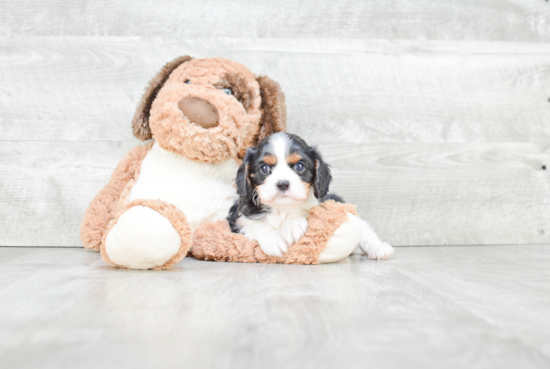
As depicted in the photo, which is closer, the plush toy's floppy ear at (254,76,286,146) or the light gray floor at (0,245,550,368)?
the light gray floor at (0,245,550,368)

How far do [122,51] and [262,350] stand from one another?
5.81 feet

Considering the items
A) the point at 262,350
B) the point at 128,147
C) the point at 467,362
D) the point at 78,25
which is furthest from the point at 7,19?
the point at 467,362

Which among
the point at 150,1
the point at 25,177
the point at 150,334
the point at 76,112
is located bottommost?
the point at 25,177

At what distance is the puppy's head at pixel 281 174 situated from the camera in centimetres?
147

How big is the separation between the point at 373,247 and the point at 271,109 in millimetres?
716

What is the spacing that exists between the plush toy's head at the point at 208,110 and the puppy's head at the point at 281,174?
0.15 m

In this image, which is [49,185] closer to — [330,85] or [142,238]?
[142,238]

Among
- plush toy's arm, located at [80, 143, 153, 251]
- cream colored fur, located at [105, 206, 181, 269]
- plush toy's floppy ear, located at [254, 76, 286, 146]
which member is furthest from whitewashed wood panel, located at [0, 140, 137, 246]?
cream colored fur, located at [105, 206, 181, 269]

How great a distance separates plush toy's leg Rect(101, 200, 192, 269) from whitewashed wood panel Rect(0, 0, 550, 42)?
3.65 ft

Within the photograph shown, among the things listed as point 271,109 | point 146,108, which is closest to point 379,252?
point 271,109

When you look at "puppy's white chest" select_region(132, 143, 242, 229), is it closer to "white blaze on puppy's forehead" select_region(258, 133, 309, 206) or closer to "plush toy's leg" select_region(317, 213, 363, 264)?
"white blaze on puppy's forehead" select_region(258, 133, 309, 206)

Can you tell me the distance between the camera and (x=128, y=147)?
2068 mm

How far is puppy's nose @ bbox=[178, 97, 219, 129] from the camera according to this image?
162 centimetres

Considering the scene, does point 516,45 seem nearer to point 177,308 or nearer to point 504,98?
point 504,98
